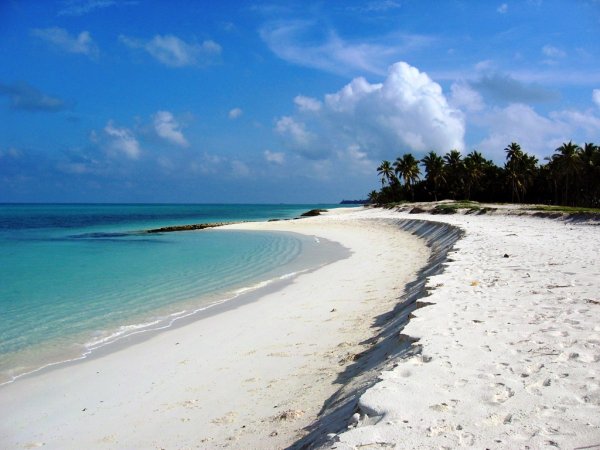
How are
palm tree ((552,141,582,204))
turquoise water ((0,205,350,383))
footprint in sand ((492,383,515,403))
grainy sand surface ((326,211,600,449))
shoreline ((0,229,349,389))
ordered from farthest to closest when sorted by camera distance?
1. palm tree ((552,141,582,204))
2. turquoise water ((0,205,350,383))
3. shoreline ((0,229,349,389))
4. footprint in sand ((492,383,515,403))
5. grainy sand surface ((326,211,600,449))

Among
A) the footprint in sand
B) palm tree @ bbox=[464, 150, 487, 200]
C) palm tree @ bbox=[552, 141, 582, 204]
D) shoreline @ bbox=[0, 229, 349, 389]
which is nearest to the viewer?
the footprint in sand

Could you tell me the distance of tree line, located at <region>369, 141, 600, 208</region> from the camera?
2485 inches

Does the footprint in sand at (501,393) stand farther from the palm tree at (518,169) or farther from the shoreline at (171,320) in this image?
the palm tree at (518,169)

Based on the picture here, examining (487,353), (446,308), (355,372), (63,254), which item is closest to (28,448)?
(355,372)

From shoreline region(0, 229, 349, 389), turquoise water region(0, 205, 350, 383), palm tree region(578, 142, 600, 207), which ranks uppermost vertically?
palm tree region(578, 142, 600, 207)

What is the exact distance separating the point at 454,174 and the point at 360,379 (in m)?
84.1

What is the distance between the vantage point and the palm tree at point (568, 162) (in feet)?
198


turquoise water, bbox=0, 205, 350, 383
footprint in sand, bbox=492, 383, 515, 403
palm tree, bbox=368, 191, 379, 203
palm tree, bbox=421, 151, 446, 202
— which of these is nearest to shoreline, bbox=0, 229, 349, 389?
turquoise water, bbox=0, 205, 350, 383

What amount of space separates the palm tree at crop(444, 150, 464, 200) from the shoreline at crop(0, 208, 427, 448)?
76219 millimetres

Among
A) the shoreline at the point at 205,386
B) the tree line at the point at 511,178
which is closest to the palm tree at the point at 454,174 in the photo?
the tree line at the point at 511,178

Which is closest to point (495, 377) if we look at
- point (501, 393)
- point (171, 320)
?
point (501, 393)

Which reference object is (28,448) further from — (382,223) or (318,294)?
(382,223)

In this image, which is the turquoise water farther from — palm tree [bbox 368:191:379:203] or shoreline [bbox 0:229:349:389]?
palm tree [bbox 368:191:379:203]

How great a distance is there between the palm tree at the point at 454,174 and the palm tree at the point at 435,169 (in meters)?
1.12
